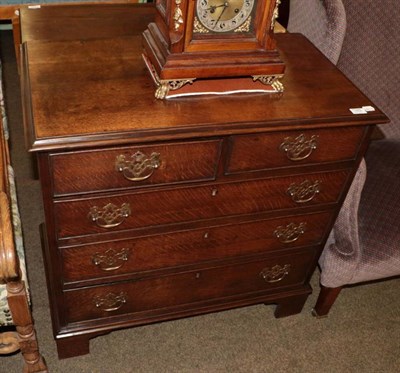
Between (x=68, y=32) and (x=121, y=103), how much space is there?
76cm

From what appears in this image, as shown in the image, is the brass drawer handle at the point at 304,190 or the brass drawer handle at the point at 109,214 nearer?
the brass drawer handle at the point at 109,214

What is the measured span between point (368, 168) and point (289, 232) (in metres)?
0.63

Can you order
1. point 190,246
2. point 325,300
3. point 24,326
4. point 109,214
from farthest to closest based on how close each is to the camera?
point 325,300, point 190,246, point 24,326, point 109,214

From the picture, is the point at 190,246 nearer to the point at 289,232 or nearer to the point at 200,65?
the point at 289,232

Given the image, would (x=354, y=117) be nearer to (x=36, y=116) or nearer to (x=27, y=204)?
(x=36, y=116)

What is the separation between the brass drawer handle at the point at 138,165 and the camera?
1340 millimetres

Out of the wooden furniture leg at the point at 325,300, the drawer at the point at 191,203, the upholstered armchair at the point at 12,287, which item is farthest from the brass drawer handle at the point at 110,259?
the wooden furniture leg at the point at 325,300

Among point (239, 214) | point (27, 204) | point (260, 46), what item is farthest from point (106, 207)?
point (27, 204)

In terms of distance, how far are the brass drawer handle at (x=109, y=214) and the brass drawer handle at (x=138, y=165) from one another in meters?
0.12

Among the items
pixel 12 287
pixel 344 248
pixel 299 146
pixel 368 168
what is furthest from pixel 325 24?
pixel 12 287

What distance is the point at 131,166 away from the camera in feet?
4.45

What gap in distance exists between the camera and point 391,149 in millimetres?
2289

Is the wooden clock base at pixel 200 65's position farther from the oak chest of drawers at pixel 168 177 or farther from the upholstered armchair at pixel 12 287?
the upholstered armchair at pixel 12 287

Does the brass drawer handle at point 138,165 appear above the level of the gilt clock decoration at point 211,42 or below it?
below
